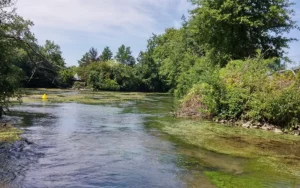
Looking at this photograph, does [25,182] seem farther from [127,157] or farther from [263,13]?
[263,13]

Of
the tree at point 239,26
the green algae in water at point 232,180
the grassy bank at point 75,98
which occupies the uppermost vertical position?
the tree at point 239,26

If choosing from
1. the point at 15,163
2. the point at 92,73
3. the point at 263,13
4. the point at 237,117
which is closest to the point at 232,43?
the point at 263,13

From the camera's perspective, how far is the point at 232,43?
33656 millimetres

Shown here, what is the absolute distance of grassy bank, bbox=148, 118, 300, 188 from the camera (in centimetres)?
979

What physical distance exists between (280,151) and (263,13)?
20.7m

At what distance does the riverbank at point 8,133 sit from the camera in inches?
546

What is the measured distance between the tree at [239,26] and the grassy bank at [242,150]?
13622 millimetres

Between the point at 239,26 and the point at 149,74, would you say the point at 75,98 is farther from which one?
the point at 149,74

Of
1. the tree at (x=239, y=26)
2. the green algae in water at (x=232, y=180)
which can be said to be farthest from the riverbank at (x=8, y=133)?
the tree at (x=239, y=26)

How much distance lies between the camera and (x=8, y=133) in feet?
48.9

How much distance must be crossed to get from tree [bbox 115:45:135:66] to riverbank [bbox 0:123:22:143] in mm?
96523

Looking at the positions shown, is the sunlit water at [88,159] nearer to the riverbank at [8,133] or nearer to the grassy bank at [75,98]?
the riverbank at [8,133]

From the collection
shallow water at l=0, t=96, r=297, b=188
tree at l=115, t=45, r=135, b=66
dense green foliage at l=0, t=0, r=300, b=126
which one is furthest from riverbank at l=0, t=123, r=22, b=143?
tree at l=115, t=45, r=135, b=66

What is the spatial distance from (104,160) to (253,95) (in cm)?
1318
